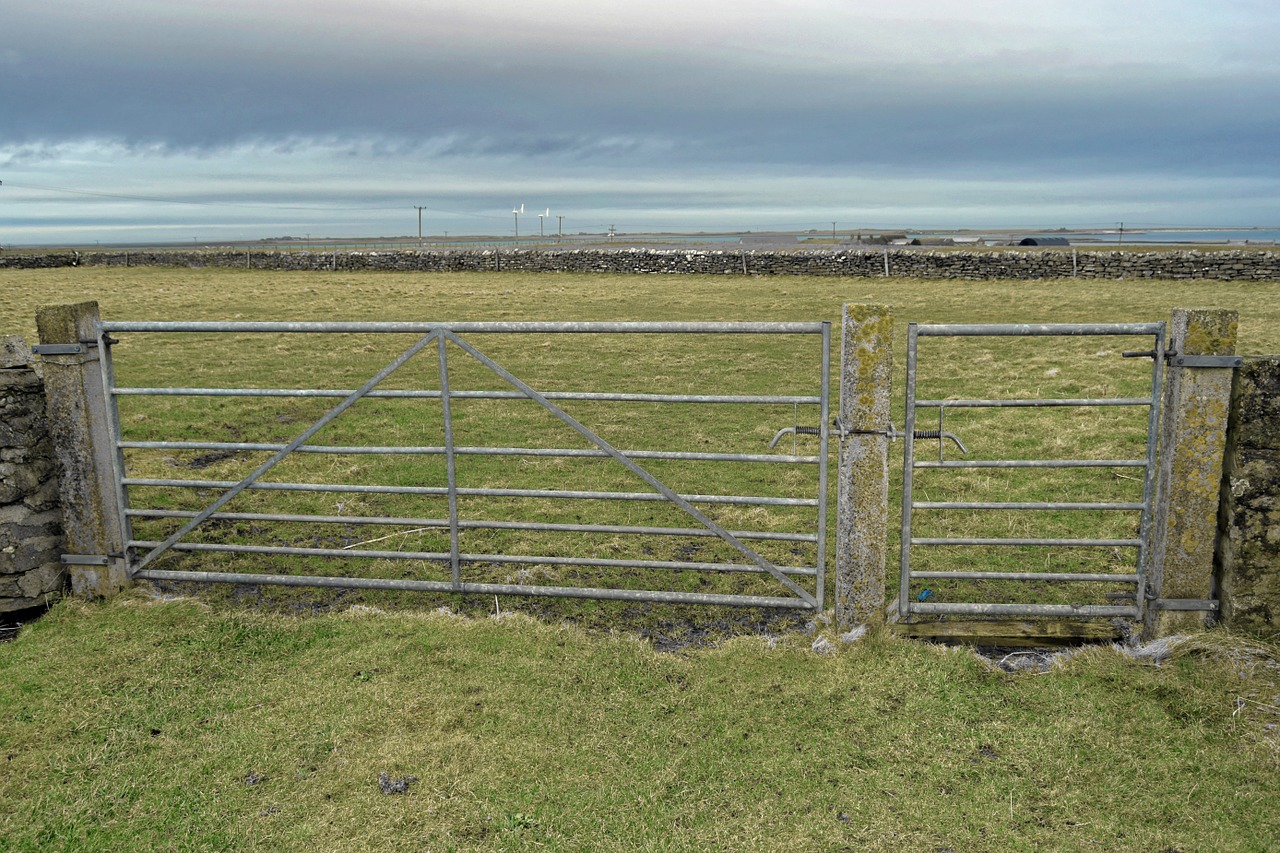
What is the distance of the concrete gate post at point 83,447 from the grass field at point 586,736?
10.7 inches

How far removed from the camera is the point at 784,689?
4.58 metres

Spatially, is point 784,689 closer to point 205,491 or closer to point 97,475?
point 97,475

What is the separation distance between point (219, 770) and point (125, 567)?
8.51 feet

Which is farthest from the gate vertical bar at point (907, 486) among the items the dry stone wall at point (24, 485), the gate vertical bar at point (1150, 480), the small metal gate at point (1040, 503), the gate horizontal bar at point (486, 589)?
the dry stone wall at point (24, 485)

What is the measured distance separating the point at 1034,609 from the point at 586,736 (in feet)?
9.04

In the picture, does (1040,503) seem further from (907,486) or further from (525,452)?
(525,452)

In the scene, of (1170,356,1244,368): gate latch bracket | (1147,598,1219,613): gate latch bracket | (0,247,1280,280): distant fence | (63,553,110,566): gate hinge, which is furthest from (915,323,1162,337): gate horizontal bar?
(0,247,1280,280): distant fence

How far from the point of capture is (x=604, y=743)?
13.5 ft

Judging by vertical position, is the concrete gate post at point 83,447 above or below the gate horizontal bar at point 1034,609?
above

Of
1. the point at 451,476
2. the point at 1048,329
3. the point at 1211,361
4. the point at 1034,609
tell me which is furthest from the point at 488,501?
the point at 1211,361

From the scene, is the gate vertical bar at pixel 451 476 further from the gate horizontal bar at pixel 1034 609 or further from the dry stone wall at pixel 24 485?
the gate horizontal bar at pixel 1034 609

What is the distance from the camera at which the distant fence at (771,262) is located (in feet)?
105

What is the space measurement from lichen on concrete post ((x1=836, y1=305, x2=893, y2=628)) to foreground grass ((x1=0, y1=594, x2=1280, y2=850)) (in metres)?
0.30

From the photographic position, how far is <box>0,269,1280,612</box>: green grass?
22.9ft
